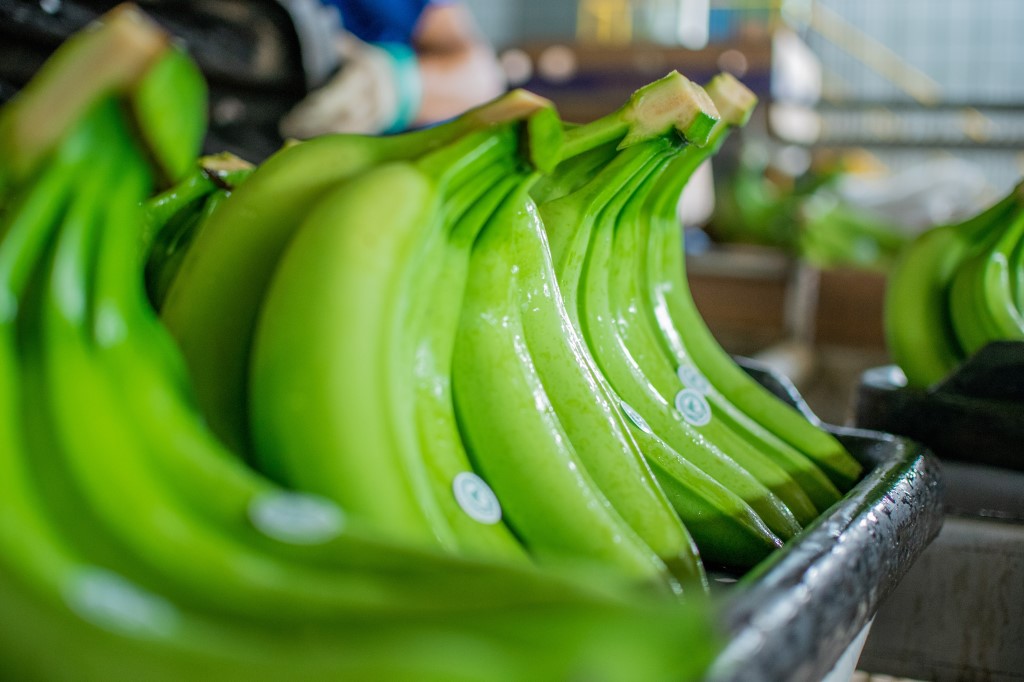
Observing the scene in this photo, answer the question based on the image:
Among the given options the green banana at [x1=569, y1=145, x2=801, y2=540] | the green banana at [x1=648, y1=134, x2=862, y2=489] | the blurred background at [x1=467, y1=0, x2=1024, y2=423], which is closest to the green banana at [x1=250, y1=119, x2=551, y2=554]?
the green banana at [x1=569, y1=145, x2=801, y2=540]

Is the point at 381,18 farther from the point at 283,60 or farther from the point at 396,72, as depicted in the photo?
the point at 283,60

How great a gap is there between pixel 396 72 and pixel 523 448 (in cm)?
151

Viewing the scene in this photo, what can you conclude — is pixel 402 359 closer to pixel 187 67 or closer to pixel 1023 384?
pixel 187 67

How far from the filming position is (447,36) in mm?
2311

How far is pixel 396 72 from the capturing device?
192 centimetres

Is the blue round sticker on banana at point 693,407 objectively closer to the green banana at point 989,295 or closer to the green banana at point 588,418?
the green banana at point 588,418

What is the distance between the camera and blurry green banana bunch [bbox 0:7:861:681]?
0.34 m

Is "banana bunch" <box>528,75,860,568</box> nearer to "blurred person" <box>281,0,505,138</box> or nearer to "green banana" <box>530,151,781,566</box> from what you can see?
"green banana" <box>530,151,781,566</box>

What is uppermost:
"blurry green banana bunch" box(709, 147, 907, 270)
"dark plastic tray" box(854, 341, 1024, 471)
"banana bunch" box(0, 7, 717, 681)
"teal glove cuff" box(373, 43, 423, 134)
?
"banana bunch" box(0, 7, 717, 681)

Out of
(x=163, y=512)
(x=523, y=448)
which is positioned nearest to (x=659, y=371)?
(x=523, y=448)

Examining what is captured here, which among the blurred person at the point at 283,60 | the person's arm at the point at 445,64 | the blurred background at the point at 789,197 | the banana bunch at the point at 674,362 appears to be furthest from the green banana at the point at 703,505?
the person's arm at the point at 445,64

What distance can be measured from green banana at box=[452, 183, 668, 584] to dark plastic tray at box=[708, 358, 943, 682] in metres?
0.08

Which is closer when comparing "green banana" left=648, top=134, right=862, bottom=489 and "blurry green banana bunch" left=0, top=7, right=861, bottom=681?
"blurry green banana bunch" left=0, top=7, right=861, bottom=681

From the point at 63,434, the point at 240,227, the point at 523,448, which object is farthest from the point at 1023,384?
the point at 63,434
